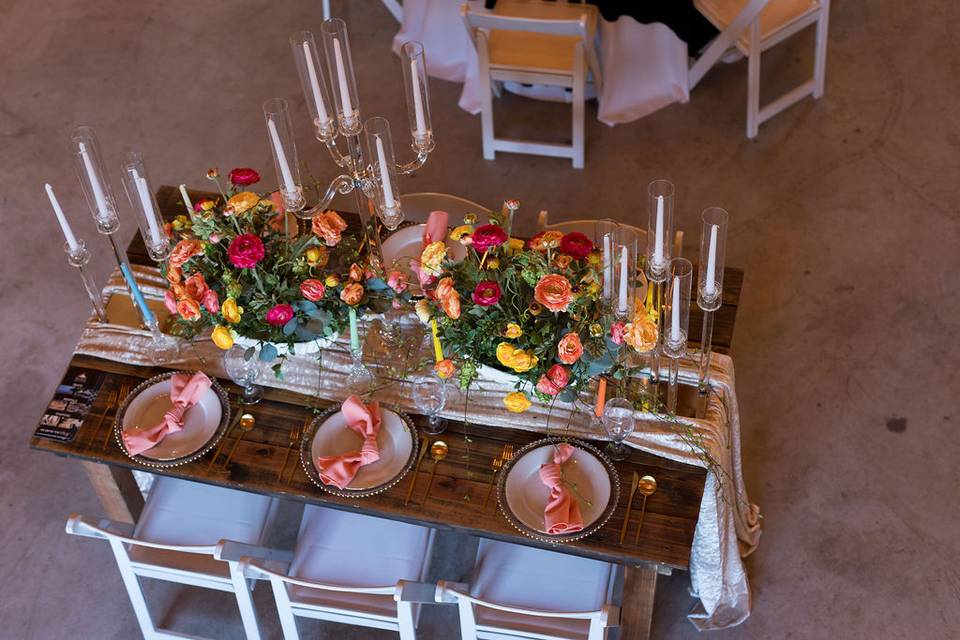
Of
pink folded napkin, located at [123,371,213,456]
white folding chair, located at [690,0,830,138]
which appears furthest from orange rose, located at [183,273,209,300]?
white folding chair, located at [690,0,830,138]

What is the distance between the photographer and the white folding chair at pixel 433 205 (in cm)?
304

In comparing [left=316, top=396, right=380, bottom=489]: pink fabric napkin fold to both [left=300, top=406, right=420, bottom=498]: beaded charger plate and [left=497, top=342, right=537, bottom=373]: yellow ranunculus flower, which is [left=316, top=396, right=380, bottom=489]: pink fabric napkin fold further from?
[left=497, top=342, right=537, bottom=373]: yellow ranunculus flower

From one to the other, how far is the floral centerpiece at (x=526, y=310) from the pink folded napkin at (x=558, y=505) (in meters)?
0.14

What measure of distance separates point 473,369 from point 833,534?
49.9 inches

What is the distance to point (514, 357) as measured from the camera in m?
2.17

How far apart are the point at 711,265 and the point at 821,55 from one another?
2.08 m

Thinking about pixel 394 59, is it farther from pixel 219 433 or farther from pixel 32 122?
pixel 219 433

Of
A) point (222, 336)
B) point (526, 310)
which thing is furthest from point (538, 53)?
point (222, 336)

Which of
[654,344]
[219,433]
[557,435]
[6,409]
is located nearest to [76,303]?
[6,409]

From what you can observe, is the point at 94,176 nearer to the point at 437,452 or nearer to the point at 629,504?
Answer: the point at 437,452

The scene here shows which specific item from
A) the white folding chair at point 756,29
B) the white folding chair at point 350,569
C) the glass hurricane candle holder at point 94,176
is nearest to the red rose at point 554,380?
the white folding chair at point 350,569

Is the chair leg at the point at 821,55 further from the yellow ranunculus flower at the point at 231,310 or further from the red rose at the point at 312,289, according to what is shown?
the yellow ranunculus flower at the point at 231,310

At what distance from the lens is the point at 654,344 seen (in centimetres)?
218

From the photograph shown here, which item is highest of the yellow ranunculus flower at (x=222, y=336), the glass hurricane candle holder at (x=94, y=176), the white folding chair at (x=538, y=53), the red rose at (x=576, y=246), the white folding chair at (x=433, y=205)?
the white folding chair at (x=538, y=53)
